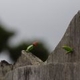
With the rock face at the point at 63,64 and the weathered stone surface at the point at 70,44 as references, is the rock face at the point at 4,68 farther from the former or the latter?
the weathered stone surface at the point at 70,44

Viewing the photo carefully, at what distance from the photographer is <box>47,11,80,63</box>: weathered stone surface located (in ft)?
10.1

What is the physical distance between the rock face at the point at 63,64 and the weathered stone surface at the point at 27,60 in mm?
107

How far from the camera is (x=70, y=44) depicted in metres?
3.12

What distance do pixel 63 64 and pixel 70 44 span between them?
19 cm

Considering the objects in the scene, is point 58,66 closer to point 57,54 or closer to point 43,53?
point 57,54

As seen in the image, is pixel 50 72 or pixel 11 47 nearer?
pixel 50 72

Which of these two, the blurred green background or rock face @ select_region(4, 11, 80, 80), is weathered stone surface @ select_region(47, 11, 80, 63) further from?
the blurred green background

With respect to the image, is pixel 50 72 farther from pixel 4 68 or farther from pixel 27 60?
pixel 4 68

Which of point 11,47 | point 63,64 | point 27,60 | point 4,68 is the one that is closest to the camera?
point 63,64

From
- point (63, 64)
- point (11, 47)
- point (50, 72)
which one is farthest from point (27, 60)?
point (11, 47)

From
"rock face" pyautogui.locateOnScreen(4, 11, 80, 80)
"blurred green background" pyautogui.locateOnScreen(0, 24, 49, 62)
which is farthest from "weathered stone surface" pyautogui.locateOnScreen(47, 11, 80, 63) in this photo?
"blurred green background" pyautogui.locateOnScreen(0, 24, 49, 62)

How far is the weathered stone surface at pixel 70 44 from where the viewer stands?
3070mm

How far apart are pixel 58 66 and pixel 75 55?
0.16 m

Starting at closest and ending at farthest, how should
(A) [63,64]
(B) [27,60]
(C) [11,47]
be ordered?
(A) [63,64], (B) [27,60], (C) [11,47]
